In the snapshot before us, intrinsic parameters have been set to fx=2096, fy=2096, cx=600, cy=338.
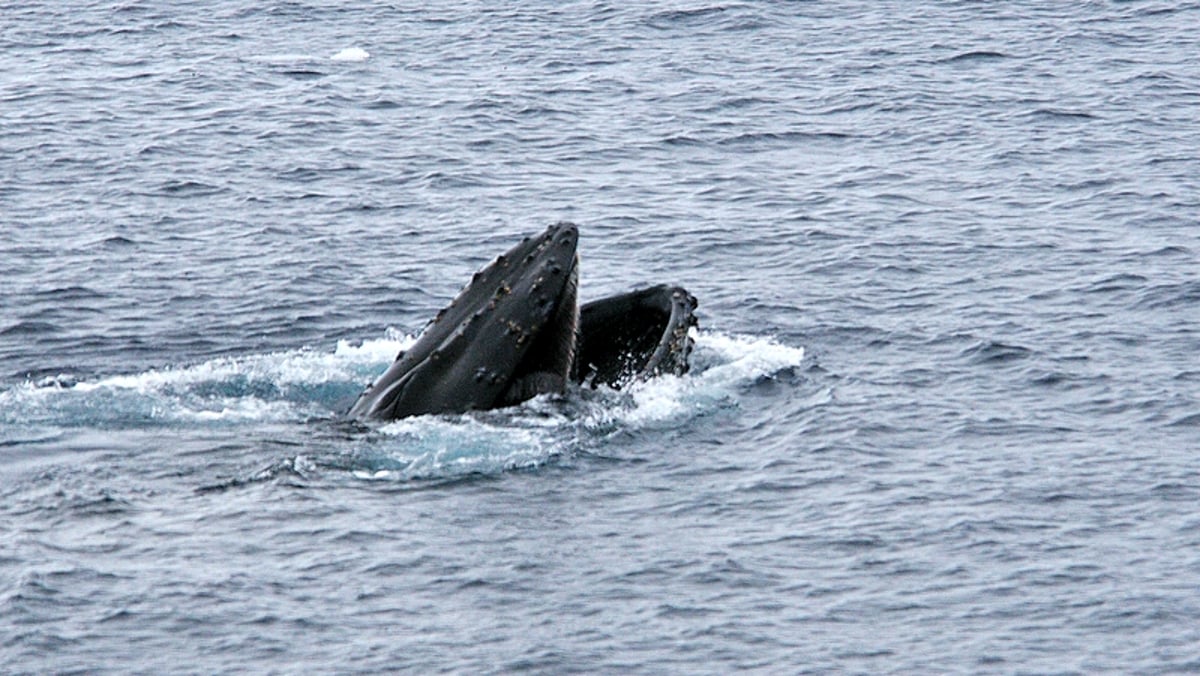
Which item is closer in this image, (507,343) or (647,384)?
(507,343)

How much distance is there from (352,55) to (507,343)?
2872 centimetres

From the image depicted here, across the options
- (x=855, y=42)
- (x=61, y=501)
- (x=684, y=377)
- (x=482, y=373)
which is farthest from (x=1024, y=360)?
(x=855, y=42)

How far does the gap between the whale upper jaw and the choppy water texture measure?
0.38 metres

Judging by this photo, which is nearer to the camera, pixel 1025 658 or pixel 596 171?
pixel 1025 658

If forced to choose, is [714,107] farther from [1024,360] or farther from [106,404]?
[106,404]

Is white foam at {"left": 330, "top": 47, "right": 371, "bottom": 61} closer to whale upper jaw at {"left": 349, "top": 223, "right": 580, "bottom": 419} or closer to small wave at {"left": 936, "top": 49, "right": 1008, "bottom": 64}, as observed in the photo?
small wave at {"left": 936, "top": 49, "right": 1008, "bottom": 64}

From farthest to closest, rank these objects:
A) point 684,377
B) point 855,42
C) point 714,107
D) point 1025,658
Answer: point 855,42
point 714,107
point 684,377
point 1025,658

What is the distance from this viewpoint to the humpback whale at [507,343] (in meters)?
24.3

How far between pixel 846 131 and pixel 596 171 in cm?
578

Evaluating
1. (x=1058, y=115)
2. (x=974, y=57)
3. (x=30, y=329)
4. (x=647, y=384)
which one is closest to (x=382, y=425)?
(x=647, y=384)

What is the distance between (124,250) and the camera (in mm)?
35375

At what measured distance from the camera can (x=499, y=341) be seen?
79.5 ft

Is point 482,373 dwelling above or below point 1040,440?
above

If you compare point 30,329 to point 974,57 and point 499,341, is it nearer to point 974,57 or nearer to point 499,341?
point 499,341
